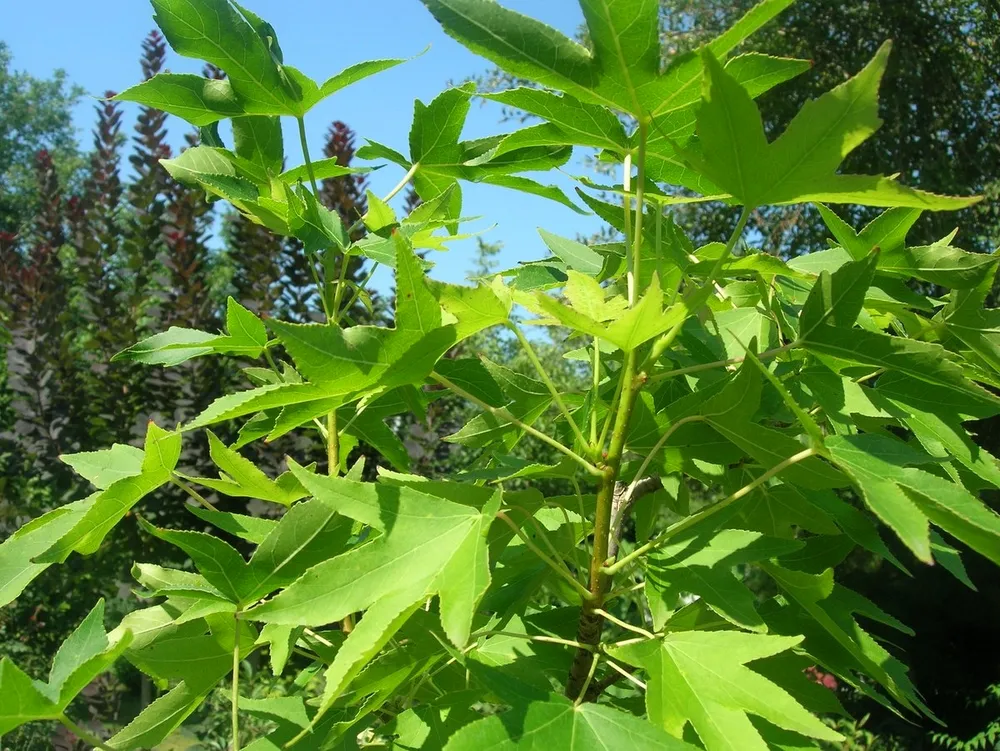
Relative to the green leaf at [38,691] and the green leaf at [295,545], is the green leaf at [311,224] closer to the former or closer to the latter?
the green leaf at [295,545]

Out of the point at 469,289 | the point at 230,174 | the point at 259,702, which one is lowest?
the point at 259,702

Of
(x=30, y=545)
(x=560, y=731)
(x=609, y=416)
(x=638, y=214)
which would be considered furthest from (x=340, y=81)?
(x=560, y=731)

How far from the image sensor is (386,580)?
2.10ft

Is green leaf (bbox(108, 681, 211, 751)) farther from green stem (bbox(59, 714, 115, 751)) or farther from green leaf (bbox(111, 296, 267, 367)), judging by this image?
green leaf (bbox(111, 296, 267, 367))

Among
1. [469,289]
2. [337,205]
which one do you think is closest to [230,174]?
[469,289]

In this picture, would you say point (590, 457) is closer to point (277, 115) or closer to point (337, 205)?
point (277, 115)

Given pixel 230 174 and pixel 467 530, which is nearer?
pixel 467 530

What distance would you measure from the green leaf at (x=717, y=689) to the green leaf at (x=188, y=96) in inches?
28.4

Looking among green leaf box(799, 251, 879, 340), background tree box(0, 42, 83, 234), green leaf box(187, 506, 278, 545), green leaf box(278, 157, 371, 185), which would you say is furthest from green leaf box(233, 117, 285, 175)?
background tree box(0, 42, 83, 234)

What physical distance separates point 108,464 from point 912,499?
80 cm

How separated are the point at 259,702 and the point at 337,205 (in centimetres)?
310

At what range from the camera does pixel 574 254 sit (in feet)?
3.37

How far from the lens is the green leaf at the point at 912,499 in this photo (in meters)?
0.56

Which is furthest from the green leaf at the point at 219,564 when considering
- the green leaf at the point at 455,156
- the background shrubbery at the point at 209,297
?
the background shrubbery at the point at 209,297
